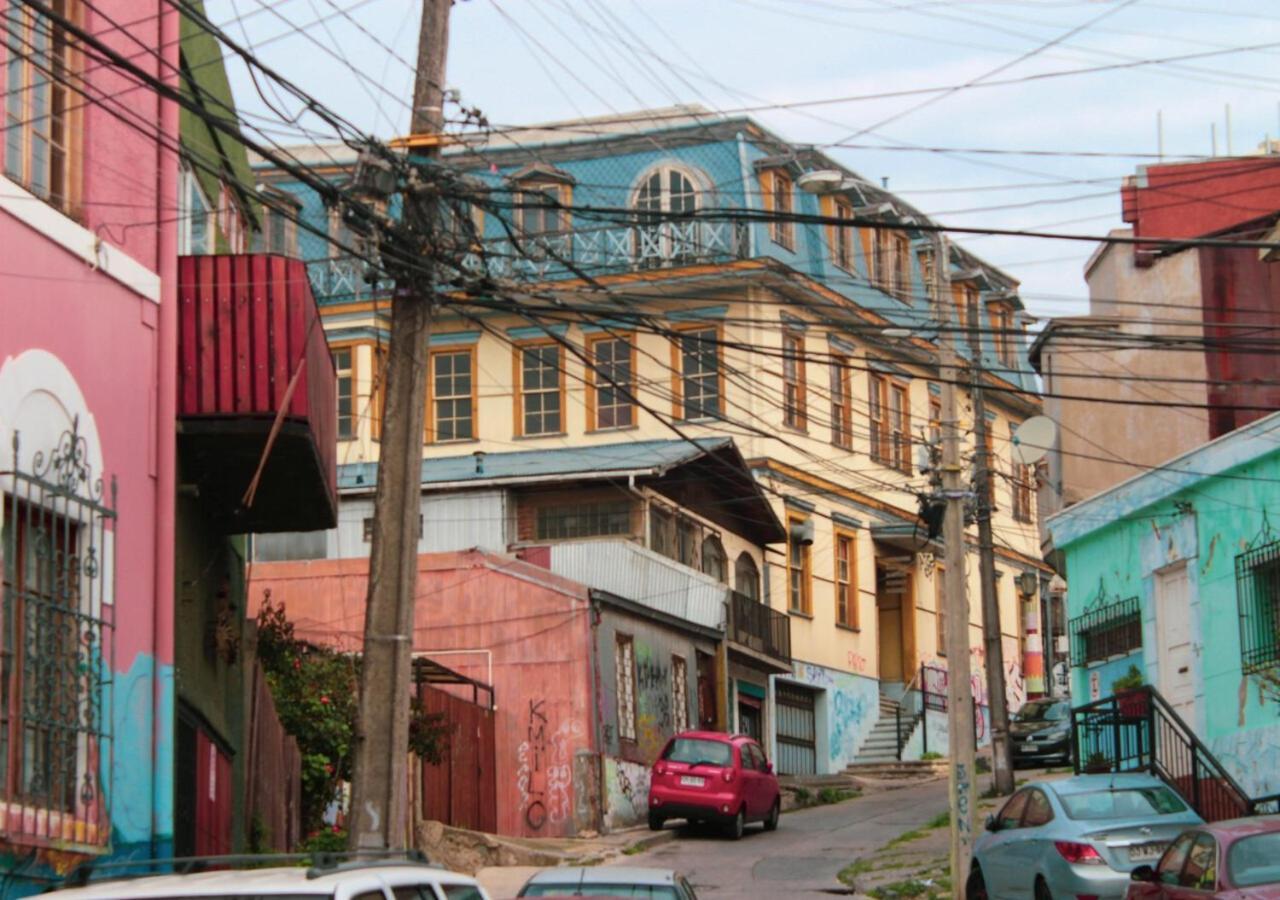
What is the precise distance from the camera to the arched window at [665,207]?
4947 cm

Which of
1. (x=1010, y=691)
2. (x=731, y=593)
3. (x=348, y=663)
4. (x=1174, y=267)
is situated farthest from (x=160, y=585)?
(x=1010, y=691)

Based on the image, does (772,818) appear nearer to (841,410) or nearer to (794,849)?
(794,849)

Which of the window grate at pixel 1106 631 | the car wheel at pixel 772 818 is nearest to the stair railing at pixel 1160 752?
the window grate at pixel 1106 631

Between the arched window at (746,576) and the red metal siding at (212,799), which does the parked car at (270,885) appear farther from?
the arched window at (746,576)

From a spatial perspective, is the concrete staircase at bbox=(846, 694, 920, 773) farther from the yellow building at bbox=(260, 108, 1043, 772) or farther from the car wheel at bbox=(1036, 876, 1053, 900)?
the car wheel at bbox=(1036, 876, 1053, 900)

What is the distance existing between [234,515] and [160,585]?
364 centimetres

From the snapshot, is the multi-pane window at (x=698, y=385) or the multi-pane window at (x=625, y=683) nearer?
the multi-pane window at (x=625, y=683)

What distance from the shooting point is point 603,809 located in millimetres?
33156

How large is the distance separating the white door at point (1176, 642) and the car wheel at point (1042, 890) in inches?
330

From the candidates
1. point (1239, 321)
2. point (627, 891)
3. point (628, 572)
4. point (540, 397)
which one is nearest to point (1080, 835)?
point (627, 891)

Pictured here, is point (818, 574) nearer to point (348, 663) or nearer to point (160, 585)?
point (348, 663)

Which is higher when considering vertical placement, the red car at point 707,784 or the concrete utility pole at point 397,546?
the concrete utility pole at point 397,546

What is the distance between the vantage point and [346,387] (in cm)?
5134

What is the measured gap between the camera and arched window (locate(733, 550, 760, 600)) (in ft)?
152
